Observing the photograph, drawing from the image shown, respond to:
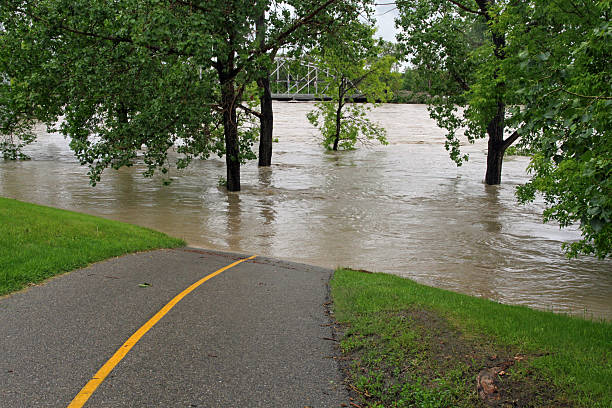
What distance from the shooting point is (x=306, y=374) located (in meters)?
5.89

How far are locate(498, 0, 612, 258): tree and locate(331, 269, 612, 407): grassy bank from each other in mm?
1412

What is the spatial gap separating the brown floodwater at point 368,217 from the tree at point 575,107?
2605 mm

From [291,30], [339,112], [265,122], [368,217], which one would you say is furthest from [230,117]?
[339,112]

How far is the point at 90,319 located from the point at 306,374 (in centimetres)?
308

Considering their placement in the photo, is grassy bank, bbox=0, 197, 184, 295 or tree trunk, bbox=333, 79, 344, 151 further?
tree trunk, bbox=333, 79, 344, 151

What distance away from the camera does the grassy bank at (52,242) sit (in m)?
9.12

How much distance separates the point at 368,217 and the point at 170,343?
15.3 metres

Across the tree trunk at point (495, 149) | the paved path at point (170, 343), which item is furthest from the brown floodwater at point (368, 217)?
the paved path at point (170, 343)

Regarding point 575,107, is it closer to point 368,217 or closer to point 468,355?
point 468,355

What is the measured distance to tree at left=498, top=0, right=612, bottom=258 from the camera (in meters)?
4.93

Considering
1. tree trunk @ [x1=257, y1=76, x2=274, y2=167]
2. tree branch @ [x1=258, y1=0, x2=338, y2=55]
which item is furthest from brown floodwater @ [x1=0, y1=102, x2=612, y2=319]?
tree branch @ [x1=258, y1=0, x2=338, y2=55]

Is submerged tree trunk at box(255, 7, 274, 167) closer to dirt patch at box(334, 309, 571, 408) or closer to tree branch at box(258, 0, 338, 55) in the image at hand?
tree branch at box(258, 0, 338, 55)

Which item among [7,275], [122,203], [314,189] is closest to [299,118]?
[314,189]

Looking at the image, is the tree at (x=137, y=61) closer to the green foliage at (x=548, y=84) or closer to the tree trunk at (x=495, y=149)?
the green foliage at (x=548, y=84)
